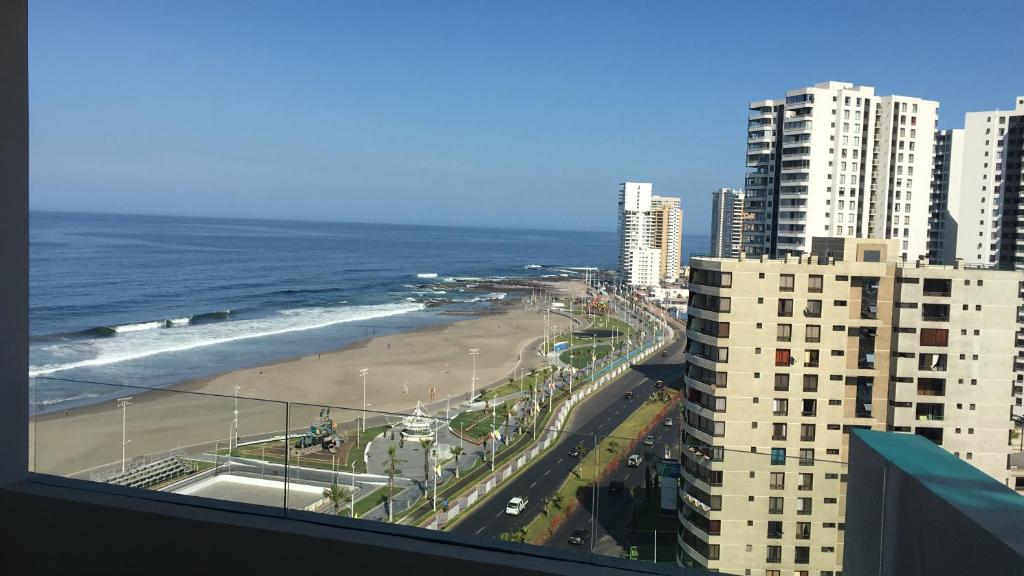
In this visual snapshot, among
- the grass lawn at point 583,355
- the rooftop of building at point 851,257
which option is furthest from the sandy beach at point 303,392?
the rooftop of building at point 851,257

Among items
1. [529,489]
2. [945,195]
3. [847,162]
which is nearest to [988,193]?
[945,195]

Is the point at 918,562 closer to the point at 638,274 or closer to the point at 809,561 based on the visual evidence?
the point at 809,561

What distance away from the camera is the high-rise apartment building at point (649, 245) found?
49750mm

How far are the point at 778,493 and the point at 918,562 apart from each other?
0.40 meters

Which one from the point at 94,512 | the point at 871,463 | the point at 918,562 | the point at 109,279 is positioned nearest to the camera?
the point at 918,562

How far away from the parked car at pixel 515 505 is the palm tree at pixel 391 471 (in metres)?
0.27

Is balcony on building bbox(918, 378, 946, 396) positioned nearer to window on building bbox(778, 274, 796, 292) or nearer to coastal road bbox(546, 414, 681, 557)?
window on building bbox(778, 274, 796, 292)

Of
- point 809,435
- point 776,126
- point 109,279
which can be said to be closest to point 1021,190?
point 776,126

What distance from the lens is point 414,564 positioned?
136 centimetres

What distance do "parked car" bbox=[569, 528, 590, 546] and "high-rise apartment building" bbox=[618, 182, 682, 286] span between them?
1887 inches

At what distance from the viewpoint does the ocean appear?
16750 mm

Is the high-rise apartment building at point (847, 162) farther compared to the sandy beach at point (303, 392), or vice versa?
the high-rise apartment building at point (847, 162)

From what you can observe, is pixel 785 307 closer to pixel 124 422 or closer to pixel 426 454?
pixel 426 454

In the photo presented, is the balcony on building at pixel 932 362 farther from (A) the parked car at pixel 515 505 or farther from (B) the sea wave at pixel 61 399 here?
(B) the sea wave at pixel 61 399
